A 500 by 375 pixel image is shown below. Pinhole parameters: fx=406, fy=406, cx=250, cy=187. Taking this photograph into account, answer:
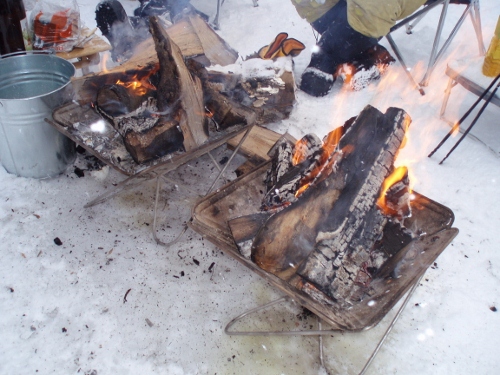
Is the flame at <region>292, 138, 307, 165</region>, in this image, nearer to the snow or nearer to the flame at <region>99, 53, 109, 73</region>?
the snow

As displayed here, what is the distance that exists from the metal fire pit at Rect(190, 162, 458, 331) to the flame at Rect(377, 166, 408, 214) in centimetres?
15

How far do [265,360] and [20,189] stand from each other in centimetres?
211

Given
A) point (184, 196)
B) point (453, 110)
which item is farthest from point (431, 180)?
point (184, 196)

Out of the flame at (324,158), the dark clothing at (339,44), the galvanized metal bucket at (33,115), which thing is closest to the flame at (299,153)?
the flame at (324,158)

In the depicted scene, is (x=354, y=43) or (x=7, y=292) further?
(x=354, y=43)

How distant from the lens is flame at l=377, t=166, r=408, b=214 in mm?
2214

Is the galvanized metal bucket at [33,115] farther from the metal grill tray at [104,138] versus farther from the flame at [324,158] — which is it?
the flame at [324,158]

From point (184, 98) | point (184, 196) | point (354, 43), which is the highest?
point (184, 98)

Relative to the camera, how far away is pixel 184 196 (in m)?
3.08

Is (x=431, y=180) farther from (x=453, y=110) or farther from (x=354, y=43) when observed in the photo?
(x=354, y=43)

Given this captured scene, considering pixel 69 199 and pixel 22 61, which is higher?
pixel 22 61

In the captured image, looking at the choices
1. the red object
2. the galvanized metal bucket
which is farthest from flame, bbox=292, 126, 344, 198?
the red object

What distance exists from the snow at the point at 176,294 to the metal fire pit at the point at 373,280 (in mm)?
521

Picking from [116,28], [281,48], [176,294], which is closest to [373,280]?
[176,294]
